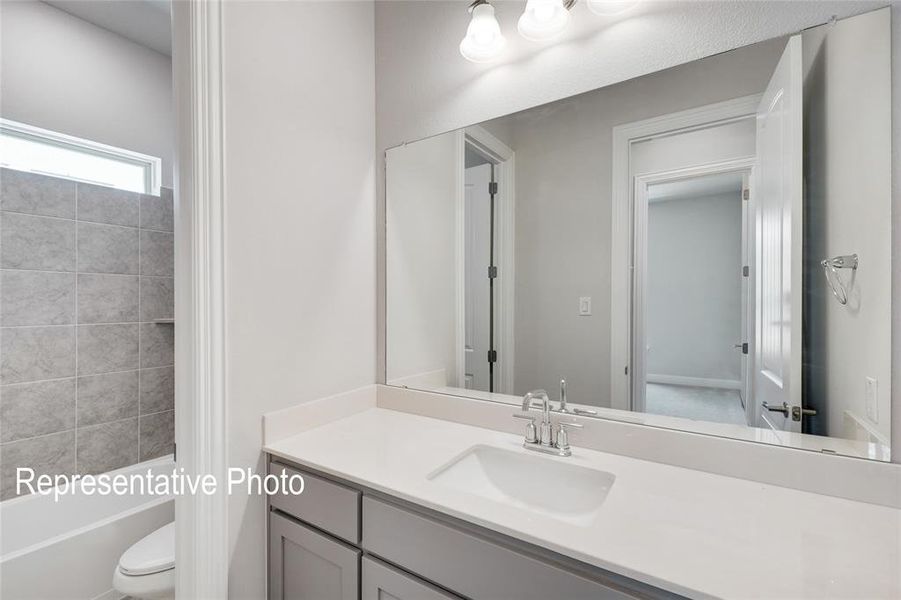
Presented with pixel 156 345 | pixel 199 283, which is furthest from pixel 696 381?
pixel 156 345

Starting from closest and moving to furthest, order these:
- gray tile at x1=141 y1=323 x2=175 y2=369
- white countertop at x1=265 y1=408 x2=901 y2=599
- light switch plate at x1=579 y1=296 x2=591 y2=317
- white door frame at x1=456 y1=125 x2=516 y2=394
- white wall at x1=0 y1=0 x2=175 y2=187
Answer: white countertop at x1=265 y1=408 x2=901 y2=599 < light switch plate at x1=579 y1=296 x2=591 y2=317 < white door frame at x1=456 y1=125 x2=516 y2=394 < white wall at x1=0 y1=0 x2=175 y2=187 < gray tile at x1=141 y1=323 x2=175 y2=369

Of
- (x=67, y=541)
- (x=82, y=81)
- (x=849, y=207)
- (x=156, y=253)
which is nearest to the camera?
(x=849, y=207)

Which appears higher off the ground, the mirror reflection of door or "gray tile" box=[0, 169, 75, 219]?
"gray tile" box=[0, 169, 75, 219]

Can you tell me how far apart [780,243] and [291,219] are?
4.67 feet

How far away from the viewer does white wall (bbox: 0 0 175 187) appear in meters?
1.93

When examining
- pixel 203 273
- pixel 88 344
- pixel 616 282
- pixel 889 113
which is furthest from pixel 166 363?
pixel 889 113

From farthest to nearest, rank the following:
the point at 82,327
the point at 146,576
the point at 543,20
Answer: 1. the point at 82,327
2. the point at 146,576
3. the point at 543,20

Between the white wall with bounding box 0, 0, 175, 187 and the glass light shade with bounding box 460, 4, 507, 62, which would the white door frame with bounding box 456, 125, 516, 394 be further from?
the white wall with bounding box 0, 0, 175, 187

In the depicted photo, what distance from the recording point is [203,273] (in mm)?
1084

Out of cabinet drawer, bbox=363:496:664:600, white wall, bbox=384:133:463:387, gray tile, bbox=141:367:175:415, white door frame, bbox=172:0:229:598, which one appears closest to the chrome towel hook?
cabinet drawer, bbox=363:496:664:600

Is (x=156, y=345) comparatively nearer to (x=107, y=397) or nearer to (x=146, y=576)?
(x=107, y=397)

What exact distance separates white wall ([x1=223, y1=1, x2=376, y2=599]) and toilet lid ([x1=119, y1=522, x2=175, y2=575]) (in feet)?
1.28

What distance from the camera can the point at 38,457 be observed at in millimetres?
1834

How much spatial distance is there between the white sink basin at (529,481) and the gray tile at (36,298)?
213 centimetres
